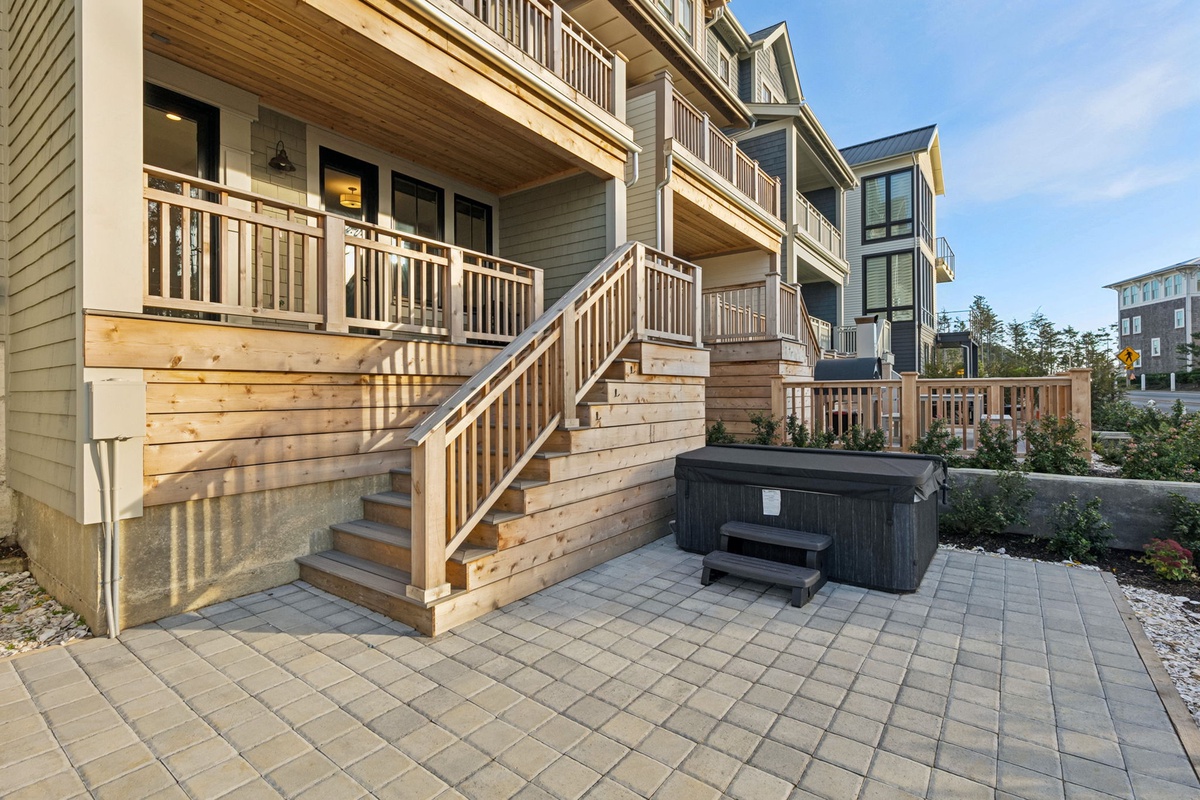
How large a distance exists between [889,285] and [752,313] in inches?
511

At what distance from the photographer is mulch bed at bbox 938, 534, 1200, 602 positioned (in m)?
3.87

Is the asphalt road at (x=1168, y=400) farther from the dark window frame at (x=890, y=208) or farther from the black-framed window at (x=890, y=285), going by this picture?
the dark window frame at (x=890, y=208)

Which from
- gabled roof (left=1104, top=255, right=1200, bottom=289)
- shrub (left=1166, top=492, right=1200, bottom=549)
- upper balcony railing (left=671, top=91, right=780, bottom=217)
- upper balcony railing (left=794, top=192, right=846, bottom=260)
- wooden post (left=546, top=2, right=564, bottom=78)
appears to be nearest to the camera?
shrub (left=1166, top=492, right=1200, bottom=549)

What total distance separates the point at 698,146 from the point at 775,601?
7416 mm

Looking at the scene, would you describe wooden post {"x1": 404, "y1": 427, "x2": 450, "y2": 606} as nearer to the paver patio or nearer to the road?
the paver patio

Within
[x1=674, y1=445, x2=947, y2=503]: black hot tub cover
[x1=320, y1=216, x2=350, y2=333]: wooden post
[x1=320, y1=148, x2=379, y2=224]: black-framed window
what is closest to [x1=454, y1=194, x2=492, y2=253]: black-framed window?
[x1=320, y1=148, x2=379, y2=224]: black-framed window

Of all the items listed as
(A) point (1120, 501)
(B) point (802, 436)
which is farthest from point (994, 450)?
(B) point (802, 436)

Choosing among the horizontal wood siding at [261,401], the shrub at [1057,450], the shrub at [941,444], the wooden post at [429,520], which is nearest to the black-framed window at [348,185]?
the horizontal wood siding at [261,401]

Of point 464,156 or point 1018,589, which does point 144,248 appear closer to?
point 464,156

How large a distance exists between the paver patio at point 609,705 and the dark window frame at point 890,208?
18608 millimetres

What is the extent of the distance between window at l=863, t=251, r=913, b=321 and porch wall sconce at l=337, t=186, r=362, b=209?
1826cm

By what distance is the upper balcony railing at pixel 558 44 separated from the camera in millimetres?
5422

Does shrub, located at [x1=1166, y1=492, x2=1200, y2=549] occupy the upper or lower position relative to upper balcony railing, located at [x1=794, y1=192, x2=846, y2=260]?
lower

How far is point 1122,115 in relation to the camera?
1369 centimetres
